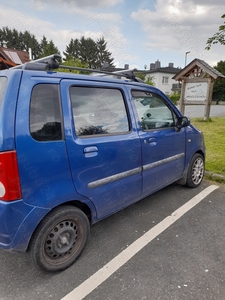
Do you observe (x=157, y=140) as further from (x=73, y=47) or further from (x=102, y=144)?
(x=73, y=47)

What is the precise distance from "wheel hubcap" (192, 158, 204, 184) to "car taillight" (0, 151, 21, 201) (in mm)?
3104

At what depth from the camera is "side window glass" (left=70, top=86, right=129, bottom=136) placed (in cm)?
211

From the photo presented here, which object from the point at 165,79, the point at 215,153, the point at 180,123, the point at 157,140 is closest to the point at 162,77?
the point at 165,79

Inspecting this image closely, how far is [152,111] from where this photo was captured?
306 cm

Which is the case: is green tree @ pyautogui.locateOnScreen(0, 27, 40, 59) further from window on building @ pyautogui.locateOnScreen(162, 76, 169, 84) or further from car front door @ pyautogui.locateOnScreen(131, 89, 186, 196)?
car front door @ pyautogui.locateOnScreen(131, 89, 186, 196)

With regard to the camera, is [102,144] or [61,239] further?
[102,144]

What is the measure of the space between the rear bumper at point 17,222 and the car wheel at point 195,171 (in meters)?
2.75

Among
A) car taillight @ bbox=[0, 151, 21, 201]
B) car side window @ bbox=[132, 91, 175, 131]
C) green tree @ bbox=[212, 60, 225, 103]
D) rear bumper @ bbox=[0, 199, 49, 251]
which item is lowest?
rear bumper @ bbox=[0, 199, 49, 251]

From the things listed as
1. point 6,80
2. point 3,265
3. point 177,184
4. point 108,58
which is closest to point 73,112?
point 6,80

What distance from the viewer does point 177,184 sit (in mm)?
4105

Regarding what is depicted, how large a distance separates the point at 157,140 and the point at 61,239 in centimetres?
168

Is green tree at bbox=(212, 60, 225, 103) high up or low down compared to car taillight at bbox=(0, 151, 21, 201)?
up

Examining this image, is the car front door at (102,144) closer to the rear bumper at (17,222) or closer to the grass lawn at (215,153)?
the rear bumper at (17,222)

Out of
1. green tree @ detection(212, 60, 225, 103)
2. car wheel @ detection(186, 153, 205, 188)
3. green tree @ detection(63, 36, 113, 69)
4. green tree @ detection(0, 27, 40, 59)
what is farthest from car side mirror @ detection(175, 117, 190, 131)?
green tree @ detection(63, 36, 113, 69)
